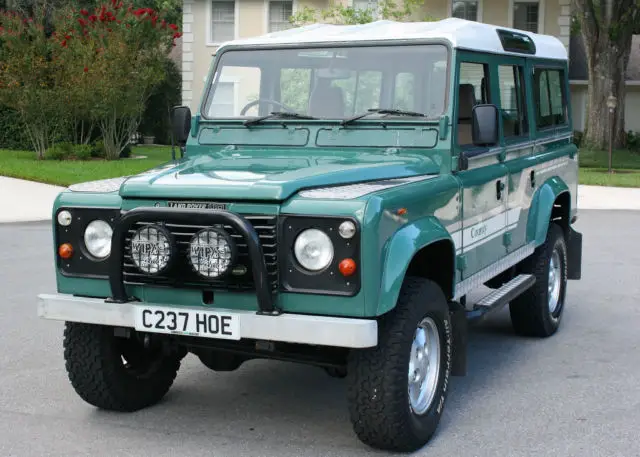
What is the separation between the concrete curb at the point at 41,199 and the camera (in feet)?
53.9

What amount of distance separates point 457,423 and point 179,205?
195 centimetres

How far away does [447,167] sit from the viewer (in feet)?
19.1

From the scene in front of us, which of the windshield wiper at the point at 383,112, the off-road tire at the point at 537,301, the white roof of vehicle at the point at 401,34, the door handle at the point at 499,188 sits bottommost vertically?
the off-road tire at the point at 537,301

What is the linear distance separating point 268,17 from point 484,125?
29951 mm

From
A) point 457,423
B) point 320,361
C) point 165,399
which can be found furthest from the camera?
point 165,399

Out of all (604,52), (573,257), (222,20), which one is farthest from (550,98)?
(222,20)

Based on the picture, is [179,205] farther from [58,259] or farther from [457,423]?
[457,423]

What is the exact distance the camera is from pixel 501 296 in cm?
652

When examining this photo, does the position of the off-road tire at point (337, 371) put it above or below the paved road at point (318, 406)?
above

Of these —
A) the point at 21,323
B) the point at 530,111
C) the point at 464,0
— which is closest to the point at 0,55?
the point at 464,0

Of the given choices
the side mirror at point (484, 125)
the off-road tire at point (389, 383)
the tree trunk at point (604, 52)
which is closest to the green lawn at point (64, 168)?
the tree trunk at point (604, 52)

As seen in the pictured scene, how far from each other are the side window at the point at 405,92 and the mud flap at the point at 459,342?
1240 millimetres

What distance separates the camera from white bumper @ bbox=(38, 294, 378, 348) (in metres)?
4.59

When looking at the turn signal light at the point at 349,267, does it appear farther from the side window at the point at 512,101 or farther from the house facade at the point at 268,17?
the house facade at the point at 268,17
